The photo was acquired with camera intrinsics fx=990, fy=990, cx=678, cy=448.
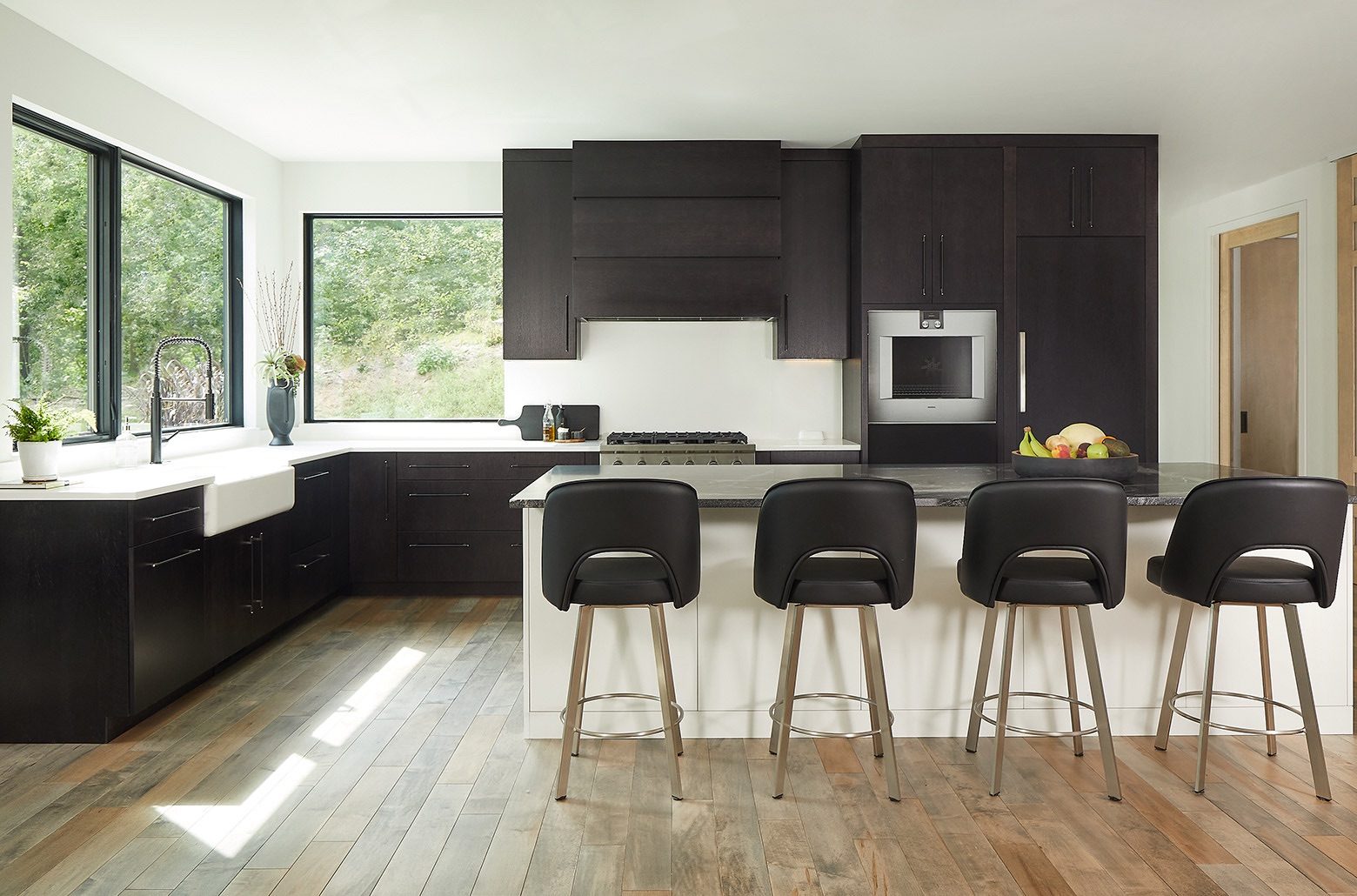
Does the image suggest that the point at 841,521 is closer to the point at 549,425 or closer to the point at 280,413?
the point at 549,425

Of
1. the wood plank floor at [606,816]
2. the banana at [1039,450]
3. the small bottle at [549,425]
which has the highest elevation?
the small bottle at [549,425]

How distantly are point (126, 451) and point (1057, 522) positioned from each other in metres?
3.74

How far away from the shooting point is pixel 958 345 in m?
5.54

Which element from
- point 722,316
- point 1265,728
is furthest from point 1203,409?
point 1265,728

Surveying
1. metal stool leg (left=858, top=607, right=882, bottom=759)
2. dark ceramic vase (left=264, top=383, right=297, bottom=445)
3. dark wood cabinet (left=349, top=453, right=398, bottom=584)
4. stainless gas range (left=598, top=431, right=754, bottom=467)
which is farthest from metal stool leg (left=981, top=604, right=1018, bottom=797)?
dark ceramic vase (left=264, top=383, right=297, bottom=445)

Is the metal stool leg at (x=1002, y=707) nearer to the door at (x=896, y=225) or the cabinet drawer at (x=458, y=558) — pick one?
the door at (x=896, y=225)

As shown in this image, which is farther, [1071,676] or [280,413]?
[280,413]

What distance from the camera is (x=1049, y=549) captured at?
9.39 feet

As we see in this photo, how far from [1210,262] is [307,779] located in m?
7.45

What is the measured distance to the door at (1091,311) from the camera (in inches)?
217

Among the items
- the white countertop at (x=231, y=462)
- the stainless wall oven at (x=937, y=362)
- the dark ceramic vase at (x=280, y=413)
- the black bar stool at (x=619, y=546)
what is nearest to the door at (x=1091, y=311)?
the stainless wall oven at (x=937, y=362)

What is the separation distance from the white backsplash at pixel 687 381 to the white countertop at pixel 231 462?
0.77ft

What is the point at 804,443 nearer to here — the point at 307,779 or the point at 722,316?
the point at 722,316

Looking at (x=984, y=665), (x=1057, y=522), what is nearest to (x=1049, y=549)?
→ (x=1057, y=522)
